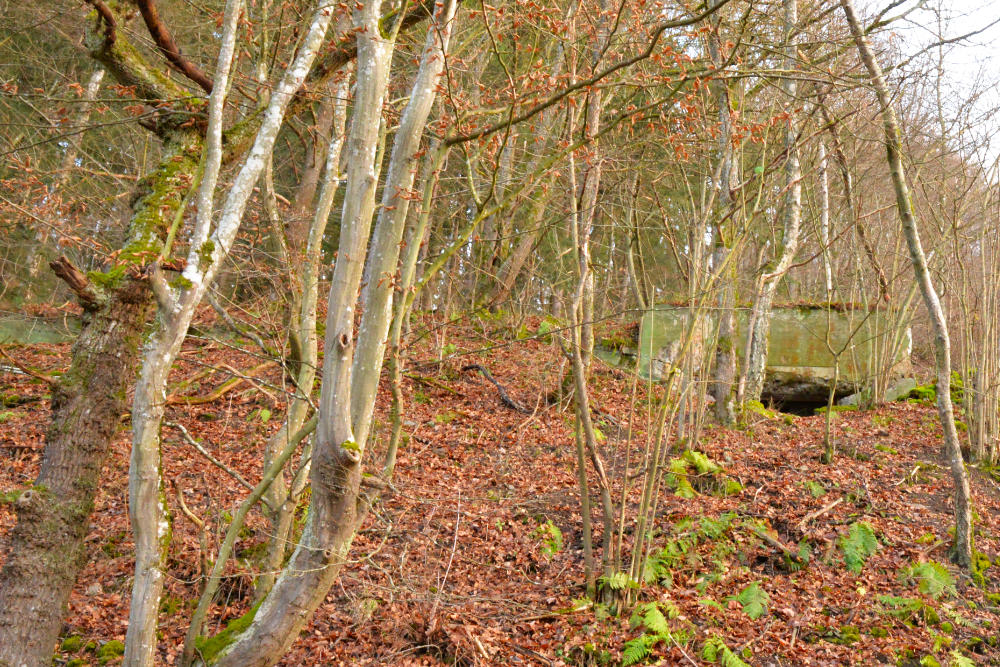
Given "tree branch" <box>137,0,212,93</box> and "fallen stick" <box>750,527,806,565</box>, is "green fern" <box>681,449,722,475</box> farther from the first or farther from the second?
"tree branch" <box>137,0,212,93</box>

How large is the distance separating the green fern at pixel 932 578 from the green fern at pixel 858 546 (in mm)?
315

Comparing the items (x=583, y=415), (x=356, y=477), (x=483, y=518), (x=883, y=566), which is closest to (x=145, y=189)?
(x=356, y=477)

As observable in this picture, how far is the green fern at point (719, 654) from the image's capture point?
420 cm

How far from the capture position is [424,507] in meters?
6.64

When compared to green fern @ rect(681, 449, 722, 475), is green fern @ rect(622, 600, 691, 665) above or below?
below

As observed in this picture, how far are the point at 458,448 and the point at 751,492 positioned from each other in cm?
336

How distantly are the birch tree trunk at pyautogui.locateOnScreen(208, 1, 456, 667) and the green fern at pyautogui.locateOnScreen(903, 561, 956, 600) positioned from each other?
14.1 feet

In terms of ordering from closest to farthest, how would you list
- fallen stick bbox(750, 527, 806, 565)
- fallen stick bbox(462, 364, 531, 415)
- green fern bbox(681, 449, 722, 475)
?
fallen stick bbox(750, 527, 806, 565)
green fern bbox(681, 449, 722, 475)
fallen stick bbox(462, 364, 531, 415)

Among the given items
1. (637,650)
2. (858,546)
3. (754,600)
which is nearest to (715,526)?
(754,600)

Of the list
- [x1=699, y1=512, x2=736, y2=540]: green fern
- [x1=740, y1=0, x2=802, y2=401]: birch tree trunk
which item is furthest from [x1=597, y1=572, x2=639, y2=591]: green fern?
[x1=740, y1=0, x2=802, y2=401]: birch tree trunk

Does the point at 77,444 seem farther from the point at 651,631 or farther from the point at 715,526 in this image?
the point at 715,526

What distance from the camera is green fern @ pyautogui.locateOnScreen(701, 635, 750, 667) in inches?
165

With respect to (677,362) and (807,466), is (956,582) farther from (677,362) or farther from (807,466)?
(677,362)

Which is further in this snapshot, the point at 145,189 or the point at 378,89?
the point at 145,189
